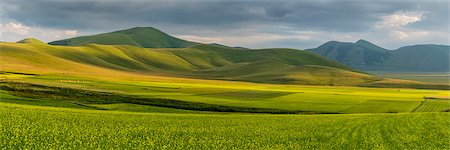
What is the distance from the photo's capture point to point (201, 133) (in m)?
40.8

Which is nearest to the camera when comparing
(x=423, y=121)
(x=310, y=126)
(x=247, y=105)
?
(x=310, y=126)

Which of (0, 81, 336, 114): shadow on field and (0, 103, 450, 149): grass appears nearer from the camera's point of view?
(0, 103, 450, 149): grass

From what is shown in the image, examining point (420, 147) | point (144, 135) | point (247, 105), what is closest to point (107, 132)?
point (144, 135)

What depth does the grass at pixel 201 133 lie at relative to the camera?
32.2 metres

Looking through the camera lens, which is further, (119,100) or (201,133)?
(119,100)

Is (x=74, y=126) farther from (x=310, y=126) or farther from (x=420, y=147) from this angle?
(x=420, y=147)

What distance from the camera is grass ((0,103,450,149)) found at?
106 feet

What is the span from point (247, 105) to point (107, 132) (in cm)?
4607

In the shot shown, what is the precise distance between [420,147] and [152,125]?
27.8m

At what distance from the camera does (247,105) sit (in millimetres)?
81000

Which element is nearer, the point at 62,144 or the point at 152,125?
the point at 62,144

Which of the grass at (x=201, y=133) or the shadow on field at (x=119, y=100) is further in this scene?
the shadow on field at (x=119, y=100)

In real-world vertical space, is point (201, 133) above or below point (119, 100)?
below

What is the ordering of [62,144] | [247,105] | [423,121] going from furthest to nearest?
[247,105], [423,121], [62,144]
